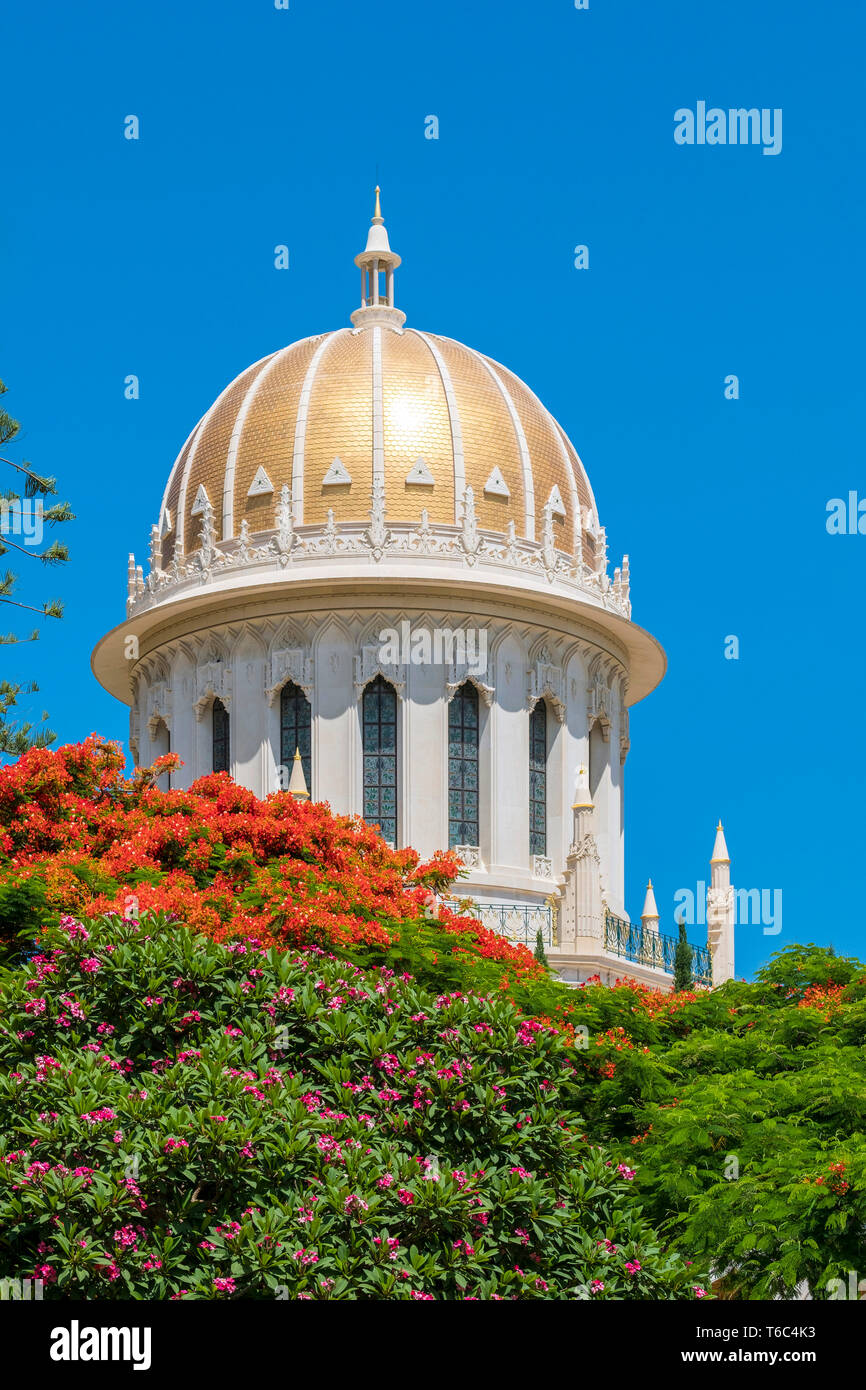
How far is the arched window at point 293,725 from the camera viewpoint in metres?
51.1

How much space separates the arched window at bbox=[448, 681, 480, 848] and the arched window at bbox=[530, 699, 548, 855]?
165 centimetres

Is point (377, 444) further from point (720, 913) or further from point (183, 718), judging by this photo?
point (720, 913)

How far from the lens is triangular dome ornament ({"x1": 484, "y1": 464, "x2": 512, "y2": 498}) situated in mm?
52625

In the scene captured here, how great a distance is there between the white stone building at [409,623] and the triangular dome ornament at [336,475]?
7 cm

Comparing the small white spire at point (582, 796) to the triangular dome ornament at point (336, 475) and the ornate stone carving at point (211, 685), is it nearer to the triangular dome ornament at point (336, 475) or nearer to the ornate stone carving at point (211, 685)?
the ornate stone carving at point (211, 685)

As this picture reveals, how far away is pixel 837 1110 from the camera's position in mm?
21734

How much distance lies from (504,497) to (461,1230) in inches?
1455

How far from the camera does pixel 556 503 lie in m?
53.6

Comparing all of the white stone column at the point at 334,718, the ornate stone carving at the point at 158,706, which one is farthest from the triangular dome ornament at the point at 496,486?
the ornate stone carving at the point at 158,706

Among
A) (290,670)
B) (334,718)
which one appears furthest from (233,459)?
(334,718)

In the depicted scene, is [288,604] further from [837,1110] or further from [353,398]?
[837,1110]
